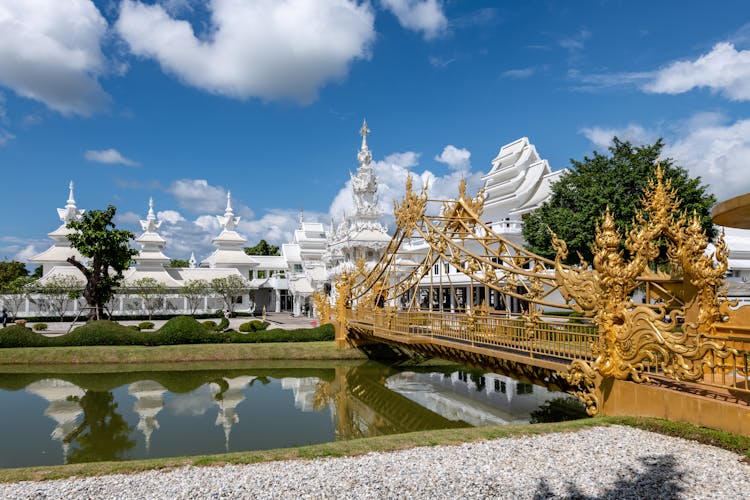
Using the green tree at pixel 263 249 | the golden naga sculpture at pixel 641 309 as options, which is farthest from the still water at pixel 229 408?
the green tree at pixel 263 249

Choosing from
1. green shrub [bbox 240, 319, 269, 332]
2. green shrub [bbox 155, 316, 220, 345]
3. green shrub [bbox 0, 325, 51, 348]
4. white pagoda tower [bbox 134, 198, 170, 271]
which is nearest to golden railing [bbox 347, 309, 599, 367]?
green shrub [bbox 155, 316, 220, 345]

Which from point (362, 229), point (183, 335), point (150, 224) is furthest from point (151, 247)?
point (183, 335)

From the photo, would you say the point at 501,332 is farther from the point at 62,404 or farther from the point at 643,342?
the point at 62,404

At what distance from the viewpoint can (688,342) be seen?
7.80 metres

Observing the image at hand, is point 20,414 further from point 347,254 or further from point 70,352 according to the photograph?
point 347,254

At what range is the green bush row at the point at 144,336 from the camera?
843 inches

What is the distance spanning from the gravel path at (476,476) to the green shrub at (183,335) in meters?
16.5

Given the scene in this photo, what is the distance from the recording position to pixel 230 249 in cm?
4853

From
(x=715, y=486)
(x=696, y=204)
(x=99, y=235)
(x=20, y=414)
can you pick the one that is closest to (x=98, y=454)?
(x=20, y=414)

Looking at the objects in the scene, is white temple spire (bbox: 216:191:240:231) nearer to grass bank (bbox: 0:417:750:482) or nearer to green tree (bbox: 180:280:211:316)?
green tree (bbox: 180:280:211:316)

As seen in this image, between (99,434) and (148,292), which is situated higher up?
(148,292)

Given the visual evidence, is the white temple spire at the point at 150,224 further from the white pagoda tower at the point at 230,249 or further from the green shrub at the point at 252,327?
the green shrub at the point at 252,327

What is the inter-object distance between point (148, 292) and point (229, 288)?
5581mm

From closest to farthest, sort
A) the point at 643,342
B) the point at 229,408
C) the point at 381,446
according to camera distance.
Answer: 1. the point at 381,446
2. the point at 643,342
3. the point at 229,408
